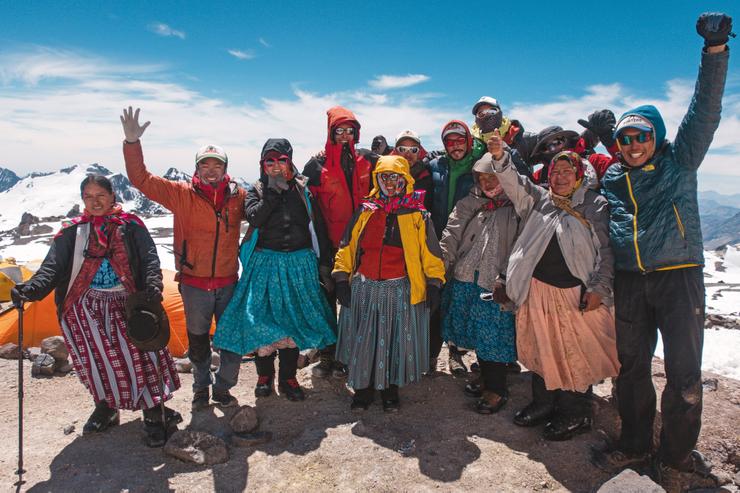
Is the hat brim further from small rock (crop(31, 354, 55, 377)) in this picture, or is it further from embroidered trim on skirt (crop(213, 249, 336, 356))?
small rock (crop(31, 354, 55, 377))

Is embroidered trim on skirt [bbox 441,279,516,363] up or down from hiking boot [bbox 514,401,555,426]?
up

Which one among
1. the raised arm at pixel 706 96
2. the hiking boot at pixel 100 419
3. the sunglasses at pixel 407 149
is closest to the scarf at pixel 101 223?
the hiking boot at pixel 100 419

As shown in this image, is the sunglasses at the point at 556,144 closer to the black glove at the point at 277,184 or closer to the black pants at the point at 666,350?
the black pants at the point at 666,350

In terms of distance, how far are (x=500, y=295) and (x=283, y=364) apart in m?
2.28

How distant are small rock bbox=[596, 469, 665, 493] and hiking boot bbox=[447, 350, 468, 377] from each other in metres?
2.45

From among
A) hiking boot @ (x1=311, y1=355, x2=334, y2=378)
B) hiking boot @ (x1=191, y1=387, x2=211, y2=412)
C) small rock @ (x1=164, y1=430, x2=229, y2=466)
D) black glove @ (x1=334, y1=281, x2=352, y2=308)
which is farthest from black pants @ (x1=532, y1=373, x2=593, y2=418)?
hiking boot @ (x1=191, y1=387, x2=211, y2=412)

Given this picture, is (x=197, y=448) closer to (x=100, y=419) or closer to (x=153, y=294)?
(x=100, y=419)

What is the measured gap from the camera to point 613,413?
14.3 ft

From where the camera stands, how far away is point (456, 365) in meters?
5.45

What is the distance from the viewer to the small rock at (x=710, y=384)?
5.12 meters

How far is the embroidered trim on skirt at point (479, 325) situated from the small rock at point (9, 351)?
5.65 metres

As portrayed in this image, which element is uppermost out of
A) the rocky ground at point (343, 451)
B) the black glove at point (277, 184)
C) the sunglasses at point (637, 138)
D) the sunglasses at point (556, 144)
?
the sunglasses at point (556, 144)

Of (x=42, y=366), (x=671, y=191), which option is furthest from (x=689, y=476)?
(x=42, y=366)

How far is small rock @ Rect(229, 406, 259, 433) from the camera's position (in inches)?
160
